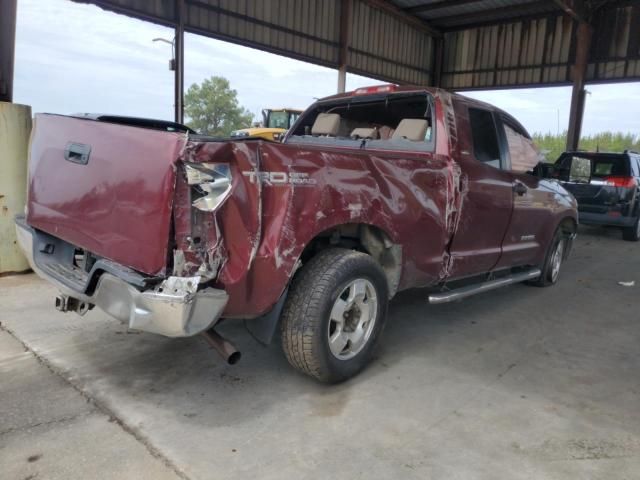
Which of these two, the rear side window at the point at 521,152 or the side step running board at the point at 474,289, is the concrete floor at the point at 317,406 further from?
the rear side window at the point at 521,152

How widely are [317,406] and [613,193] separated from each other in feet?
28.6

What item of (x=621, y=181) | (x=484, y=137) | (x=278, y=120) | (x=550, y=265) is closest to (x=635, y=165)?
(x=621, y=181)

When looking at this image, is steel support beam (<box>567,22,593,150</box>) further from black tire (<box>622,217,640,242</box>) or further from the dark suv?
black tire (<box>622,217,640,242</box>)

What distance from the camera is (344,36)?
1451cm

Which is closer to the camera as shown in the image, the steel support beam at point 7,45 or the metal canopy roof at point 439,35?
the steel support beam at point 7,45

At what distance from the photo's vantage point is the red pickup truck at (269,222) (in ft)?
7.69

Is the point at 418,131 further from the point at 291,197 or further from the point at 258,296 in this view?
the point at 258,296

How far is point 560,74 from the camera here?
52.0 feet

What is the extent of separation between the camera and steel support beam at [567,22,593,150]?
571 inches

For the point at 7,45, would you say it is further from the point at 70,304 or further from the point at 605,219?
the point at 605,219

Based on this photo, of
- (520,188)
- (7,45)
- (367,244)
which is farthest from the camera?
(7,45)

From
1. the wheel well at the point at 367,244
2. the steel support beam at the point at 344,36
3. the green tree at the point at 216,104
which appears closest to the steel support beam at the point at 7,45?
the wheel well at the point at 367,244

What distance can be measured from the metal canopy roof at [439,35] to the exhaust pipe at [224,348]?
10.0 meters

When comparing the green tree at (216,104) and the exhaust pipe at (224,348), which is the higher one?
the green tree at (216,104)
